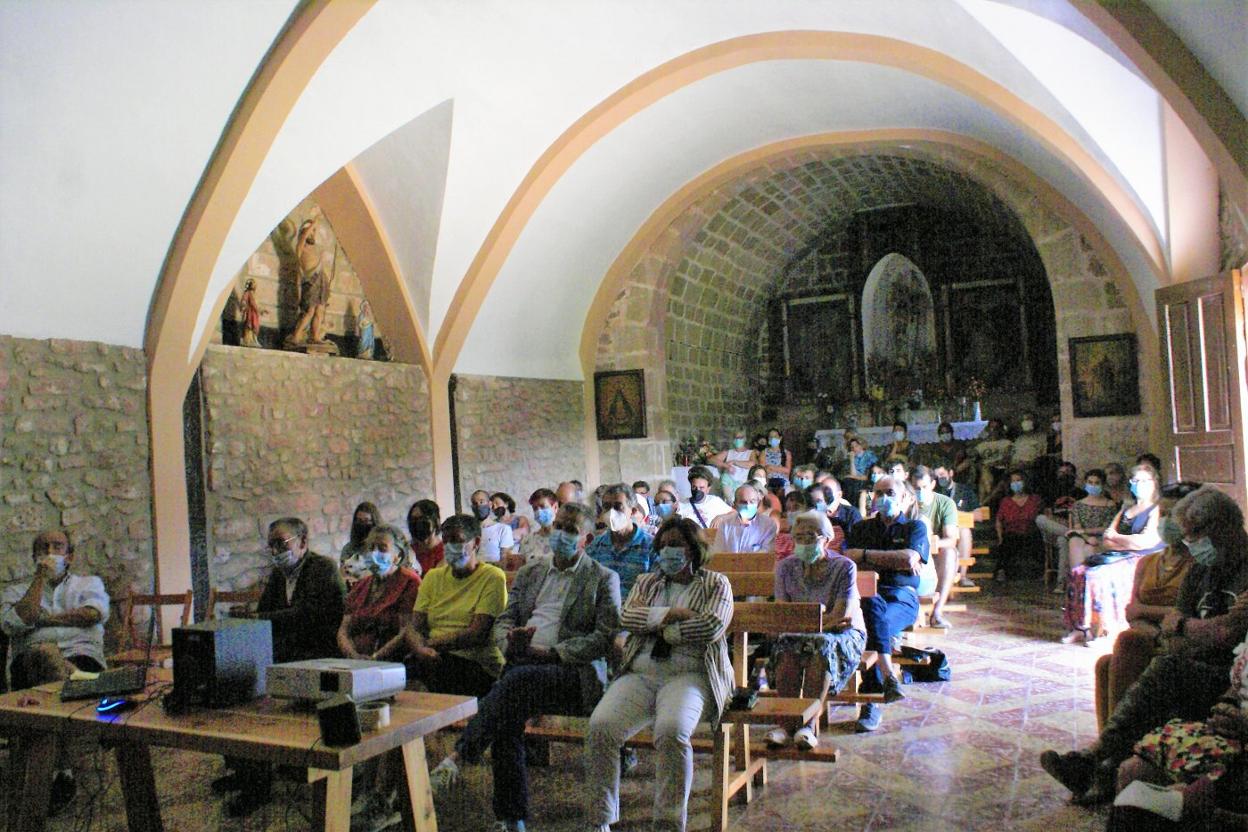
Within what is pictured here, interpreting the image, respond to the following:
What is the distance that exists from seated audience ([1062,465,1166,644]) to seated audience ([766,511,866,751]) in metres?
2.52

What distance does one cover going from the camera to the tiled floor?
3906 millimetres

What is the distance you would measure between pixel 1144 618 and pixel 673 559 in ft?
7.20

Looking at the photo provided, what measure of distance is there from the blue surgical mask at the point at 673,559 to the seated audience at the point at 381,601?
4.76ft

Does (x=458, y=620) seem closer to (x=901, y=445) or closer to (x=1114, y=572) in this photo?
(x=1114, y=572)

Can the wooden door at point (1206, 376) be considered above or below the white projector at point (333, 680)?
above

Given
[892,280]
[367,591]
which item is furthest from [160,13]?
[892,280]

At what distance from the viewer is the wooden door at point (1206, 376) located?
20.8 ft

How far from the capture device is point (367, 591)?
510 centimetres

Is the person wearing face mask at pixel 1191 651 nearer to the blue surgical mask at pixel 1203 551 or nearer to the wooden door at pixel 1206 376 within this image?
the blue surgical mask at pixel 1203 551

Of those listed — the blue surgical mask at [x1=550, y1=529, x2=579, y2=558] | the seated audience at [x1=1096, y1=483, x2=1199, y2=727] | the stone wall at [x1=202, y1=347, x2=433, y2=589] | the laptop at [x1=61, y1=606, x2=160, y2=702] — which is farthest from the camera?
the stone wall at [x1=202, y1=347, x2=433, y2=589]

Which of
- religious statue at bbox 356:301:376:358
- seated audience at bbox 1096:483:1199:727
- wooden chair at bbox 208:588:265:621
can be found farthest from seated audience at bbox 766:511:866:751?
religious statue at bbox 356:301:376:358

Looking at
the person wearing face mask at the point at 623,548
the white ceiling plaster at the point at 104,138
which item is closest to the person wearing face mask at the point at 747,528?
the person wearing face mask at the point at 623,548

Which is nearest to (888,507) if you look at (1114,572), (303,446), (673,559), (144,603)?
(1114,572)

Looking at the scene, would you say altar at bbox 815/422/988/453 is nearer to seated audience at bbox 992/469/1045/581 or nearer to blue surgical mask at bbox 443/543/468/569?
seated audience at bbox 992/469/1045/581
